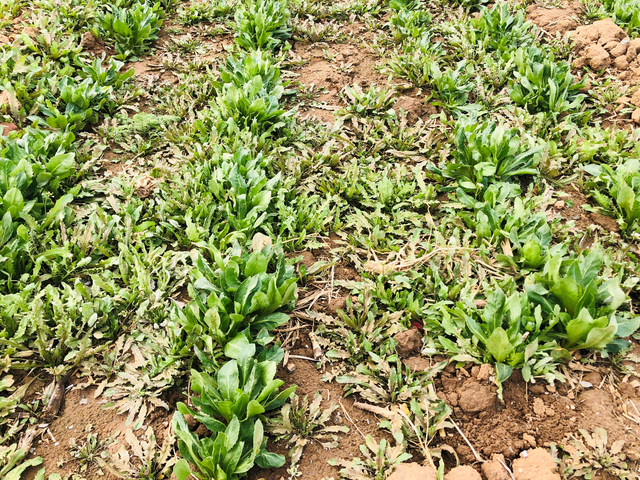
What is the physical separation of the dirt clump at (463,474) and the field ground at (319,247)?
0.01 metres

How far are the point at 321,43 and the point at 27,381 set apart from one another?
14.4 ft

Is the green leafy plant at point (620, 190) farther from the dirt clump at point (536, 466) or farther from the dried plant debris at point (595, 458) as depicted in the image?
the dirt clump at point (536, 466)

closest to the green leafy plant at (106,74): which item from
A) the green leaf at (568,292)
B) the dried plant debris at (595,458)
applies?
the green leaf at (568,292)

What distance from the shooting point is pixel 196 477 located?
84.8 inches

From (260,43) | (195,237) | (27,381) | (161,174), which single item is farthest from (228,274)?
(260,43)

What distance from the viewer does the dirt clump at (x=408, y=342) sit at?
8.91 ft

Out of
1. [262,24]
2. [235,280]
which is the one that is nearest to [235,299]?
[235,280]

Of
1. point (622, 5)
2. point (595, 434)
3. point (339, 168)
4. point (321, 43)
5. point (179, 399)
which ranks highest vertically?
point (622, 5)

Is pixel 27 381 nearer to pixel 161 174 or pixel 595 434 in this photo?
pixel 161 174

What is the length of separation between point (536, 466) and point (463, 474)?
1.19 ft

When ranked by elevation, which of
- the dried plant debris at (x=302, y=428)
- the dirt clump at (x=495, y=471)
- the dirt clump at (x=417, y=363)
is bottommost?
the dried plant debris at (x=302, y=428)

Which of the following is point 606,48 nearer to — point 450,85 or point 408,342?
point 450,85

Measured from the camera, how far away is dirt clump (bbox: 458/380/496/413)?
7.99 ft

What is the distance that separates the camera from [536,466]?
219 cm
